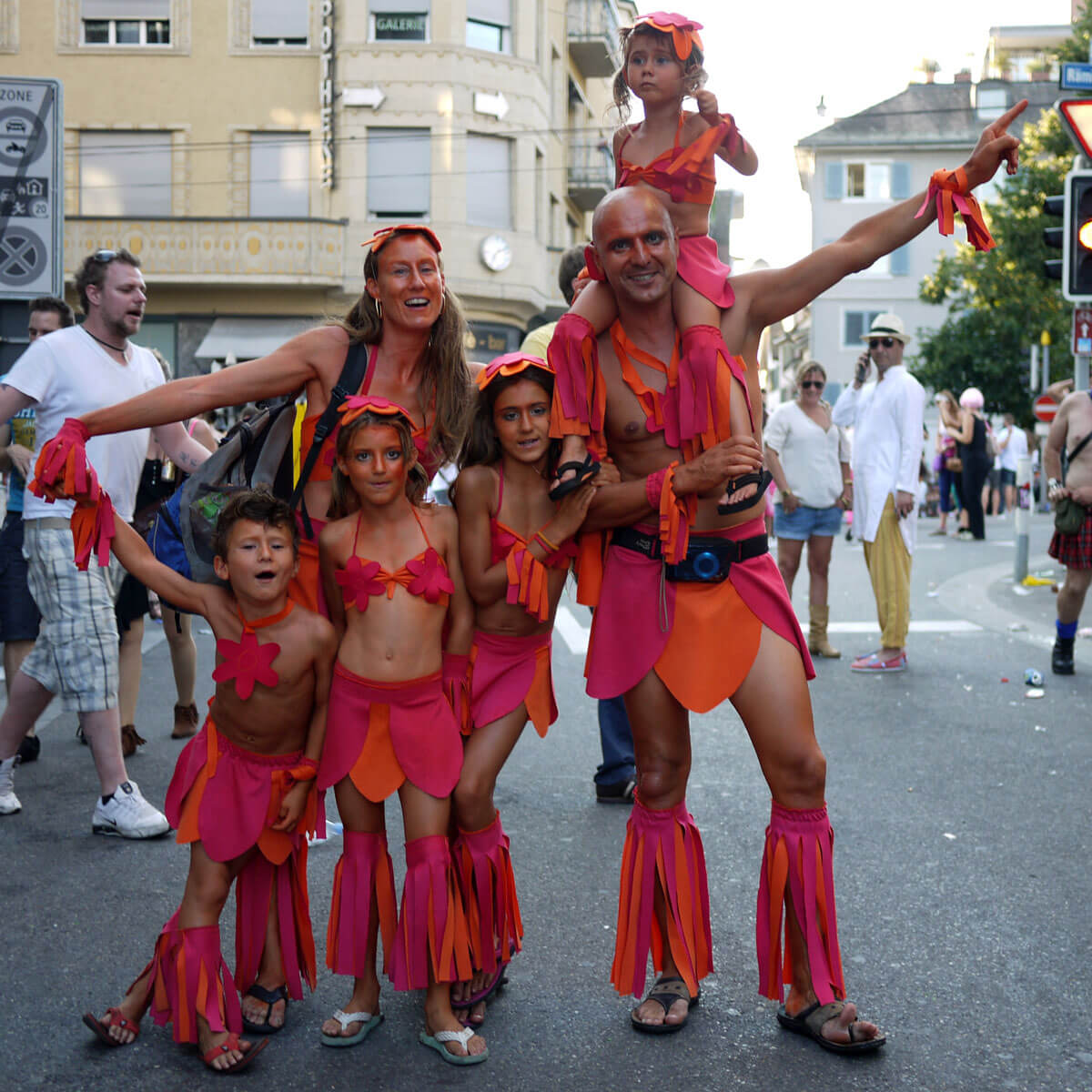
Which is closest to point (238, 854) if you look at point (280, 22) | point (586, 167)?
point (280, 22)

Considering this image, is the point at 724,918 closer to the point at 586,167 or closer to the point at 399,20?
the point at 399,20

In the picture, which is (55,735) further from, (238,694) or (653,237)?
(653,237)

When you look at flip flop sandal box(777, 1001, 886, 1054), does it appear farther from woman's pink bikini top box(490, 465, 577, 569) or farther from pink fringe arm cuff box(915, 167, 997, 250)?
pink fringe arm cuff box(915, 167, 997, 250)

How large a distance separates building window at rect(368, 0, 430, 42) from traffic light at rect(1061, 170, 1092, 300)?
820 inches

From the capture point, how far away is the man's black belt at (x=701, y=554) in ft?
11.3

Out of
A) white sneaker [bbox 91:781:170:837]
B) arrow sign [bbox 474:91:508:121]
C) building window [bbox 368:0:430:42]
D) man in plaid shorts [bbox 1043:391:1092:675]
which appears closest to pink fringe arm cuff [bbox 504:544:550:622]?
white sneaker [bbox 91:781:170:837]

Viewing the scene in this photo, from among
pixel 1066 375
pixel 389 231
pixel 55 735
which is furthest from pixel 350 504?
pixel 1066 375

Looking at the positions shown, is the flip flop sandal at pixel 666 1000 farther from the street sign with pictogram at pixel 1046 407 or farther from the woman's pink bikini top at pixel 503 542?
the street sign with pictogram at pixel 1046 407

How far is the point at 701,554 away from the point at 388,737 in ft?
3.10

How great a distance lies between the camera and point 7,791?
5555 millimetres

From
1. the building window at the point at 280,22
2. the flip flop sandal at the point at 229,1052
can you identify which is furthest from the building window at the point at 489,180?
the flip flop sandal at the point at 229,1052

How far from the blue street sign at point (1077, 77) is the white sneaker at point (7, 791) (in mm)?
8500

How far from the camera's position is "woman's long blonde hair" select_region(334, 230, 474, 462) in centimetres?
372

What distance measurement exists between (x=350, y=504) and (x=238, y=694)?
0.59m
